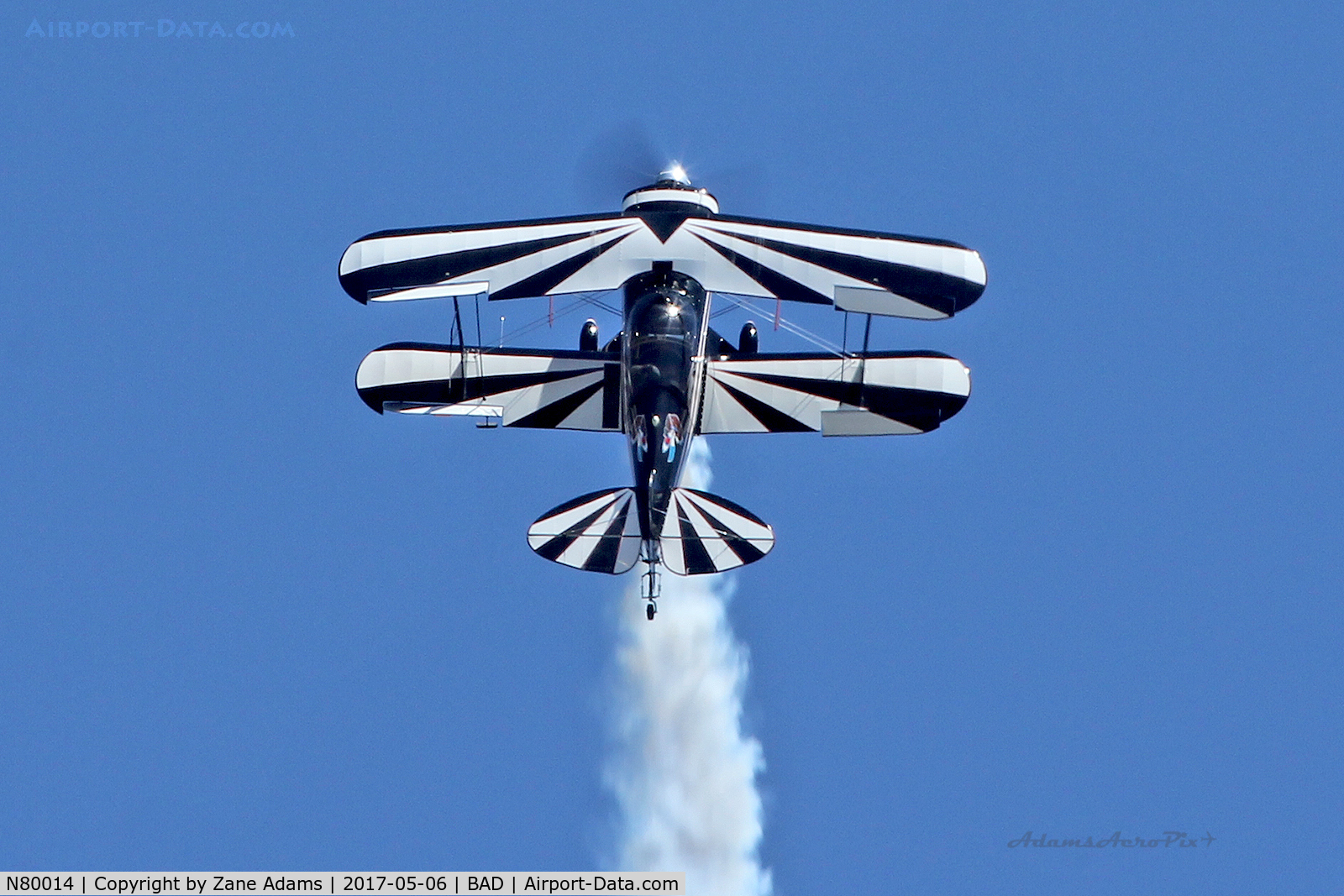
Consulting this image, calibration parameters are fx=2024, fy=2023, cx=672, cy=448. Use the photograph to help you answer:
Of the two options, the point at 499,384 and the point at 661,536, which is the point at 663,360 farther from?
the point at 499,384

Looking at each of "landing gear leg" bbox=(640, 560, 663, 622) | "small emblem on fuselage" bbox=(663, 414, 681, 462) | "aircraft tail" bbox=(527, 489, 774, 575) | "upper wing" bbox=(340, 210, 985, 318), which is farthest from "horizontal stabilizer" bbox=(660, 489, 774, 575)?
"upper wing" bbox=(340, 210, 985, 318)

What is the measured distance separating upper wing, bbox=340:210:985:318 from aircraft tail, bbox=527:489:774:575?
271 cm

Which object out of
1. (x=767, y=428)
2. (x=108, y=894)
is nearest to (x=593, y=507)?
(x=767, y=428)

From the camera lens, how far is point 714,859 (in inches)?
1005

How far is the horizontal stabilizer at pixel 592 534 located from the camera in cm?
2175

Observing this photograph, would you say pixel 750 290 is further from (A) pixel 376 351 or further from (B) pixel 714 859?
(B) pixel 714 859

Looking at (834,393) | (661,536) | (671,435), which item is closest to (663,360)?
(671,435)

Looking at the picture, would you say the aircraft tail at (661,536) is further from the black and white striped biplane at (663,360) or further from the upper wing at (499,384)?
the upper wing at (499,384)

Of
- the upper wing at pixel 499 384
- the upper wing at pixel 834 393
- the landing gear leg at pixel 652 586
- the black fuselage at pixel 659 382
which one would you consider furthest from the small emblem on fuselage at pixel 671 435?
the upper wing at pixel 499 384
